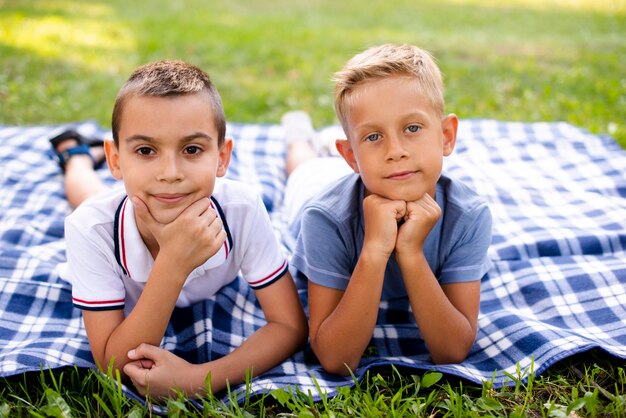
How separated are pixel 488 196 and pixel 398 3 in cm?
926

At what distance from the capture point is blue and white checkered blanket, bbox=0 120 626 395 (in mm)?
2467

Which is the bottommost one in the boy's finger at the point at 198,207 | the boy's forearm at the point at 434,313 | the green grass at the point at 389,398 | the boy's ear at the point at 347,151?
the green grass at the point at 389,398

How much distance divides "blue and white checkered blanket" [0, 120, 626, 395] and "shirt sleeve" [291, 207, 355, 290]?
0.35 m

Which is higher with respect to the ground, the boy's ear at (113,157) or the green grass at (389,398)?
the boy's ear at (113,157)

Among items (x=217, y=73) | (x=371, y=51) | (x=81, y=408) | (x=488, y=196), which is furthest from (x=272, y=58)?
(x=81, y=408)

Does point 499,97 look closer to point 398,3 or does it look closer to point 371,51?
point 371,51

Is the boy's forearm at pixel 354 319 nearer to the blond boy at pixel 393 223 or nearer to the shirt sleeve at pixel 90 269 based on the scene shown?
the blond boy at pixel 393 223

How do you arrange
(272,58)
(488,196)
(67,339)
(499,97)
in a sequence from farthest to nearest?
(272,58), (499,97), (488,196), (67,339)

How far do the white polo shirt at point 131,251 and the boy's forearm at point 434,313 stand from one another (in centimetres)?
55

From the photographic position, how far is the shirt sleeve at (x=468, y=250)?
8.07 ft

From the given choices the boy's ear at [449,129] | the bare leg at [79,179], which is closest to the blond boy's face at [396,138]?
the boy's ear at [449,129]

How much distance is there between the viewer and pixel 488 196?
3.77 metres

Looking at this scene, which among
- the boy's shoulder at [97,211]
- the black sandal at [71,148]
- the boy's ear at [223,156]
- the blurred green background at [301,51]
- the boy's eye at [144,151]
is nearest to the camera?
the boy's eye at [144,151]

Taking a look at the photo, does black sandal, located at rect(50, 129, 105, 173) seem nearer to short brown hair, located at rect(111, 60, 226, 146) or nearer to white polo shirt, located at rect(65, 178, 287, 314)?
white polo shirt, located at rect(65, 178, 287, 314)
